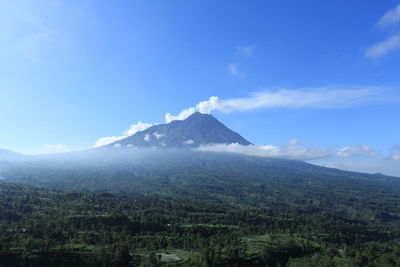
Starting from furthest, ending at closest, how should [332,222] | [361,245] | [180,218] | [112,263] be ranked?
[332,222], [180,218], [361,245], [112,263]

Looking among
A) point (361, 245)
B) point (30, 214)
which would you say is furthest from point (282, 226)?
point (30, 214)

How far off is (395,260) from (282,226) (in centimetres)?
5341

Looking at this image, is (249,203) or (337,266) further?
(249,203)

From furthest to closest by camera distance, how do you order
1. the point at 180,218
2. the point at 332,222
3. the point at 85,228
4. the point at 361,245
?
1. the point at 332,222
2. the point at 180,218
3. the point at 361,245
4. the point at 85,228

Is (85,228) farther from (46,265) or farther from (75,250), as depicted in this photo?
(46,265)

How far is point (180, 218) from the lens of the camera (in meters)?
124

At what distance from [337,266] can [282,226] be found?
59.0 meters

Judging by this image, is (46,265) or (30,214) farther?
(30,214)

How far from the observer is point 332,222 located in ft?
472

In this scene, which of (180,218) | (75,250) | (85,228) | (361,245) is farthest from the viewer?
(180,218)

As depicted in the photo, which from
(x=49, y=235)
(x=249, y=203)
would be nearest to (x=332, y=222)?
(x=249, y=203)

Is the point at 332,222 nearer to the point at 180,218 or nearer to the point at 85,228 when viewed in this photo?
the point at 180,218

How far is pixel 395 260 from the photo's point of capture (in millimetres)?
74250

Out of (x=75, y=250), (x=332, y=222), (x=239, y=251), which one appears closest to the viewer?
(x=75, y=250)
